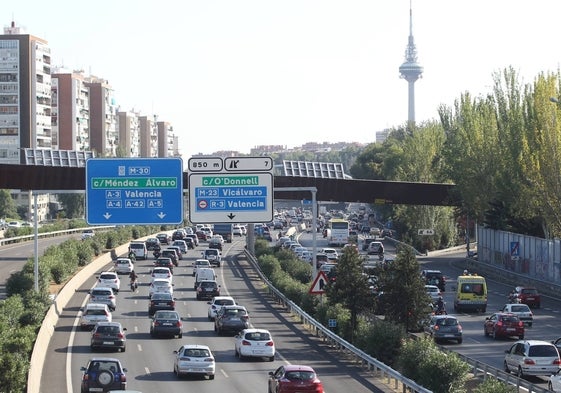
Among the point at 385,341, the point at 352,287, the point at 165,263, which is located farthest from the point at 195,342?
the point at 165,263

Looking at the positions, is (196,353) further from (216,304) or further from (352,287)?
(216,304)

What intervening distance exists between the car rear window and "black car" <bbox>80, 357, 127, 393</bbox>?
12943 mm

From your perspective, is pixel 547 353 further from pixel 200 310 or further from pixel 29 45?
pixel 29 45

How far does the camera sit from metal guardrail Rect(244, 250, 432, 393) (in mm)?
31425

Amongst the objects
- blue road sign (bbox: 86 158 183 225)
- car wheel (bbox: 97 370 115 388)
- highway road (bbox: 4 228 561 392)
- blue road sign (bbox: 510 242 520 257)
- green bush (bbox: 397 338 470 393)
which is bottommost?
highway road (bbox: 4 228 561 392)

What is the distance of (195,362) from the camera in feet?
120

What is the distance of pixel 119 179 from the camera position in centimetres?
3350

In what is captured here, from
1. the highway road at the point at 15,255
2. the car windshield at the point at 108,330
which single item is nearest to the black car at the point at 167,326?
the car windshield at the point at 108,330

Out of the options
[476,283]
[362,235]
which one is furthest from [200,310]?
[362,235]

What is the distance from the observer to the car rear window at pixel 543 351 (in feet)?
116

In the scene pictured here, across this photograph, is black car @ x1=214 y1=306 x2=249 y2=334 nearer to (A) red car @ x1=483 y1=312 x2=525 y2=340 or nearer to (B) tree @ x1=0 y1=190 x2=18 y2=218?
(A) red car @ x1=483 y1=312 x2=525 y2=340

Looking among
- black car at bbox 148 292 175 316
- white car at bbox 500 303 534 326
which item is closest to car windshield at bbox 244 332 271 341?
white car at bbox 500 303 534 326

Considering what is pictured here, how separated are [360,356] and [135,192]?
10711 mm

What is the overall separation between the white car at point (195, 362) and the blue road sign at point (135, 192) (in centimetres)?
565
